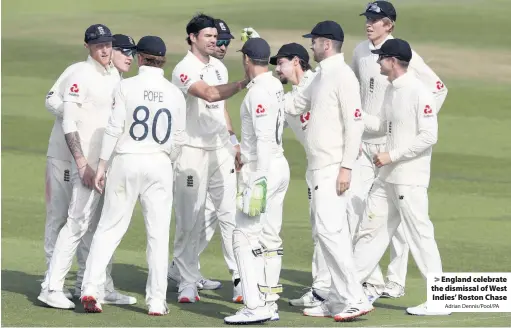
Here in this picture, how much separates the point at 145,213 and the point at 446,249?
3924mm

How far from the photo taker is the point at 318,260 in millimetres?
11055

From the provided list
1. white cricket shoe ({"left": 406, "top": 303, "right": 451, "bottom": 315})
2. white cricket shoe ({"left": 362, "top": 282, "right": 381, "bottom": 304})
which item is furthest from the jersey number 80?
white cricket shoe ({"left": 406, "top": 303, "right": 451, "bottom": 315})

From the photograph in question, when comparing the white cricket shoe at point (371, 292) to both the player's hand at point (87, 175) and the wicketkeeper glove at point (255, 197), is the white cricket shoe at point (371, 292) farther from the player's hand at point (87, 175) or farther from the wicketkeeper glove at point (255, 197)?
the player's hand at point (87, 175)

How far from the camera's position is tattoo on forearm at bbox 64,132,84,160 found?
10.4m

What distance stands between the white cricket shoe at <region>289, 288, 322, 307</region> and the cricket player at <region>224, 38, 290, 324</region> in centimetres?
69

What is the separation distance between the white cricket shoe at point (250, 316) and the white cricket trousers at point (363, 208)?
1463 mm

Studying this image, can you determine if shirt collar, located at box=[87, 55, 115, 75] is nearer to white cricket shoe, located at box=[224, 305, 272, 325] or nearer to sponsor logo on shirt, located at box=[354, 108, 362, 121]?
sponsor logo on shirt, located at box=[354, 108, 362, 121]

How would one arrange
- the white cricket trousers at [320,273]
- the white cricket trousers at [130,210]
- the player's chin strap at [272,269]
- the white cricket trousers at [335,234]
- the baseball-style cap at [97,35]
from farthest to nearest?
the white cricket trousers at [320,273] < the baseball-style cap at [97,35] < the player's chin strap at [272,269] < the white cricket trousers at [130,210] < the white cricket trousers at [335,234]

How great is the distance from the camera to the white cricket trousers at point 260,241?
9.82 meters

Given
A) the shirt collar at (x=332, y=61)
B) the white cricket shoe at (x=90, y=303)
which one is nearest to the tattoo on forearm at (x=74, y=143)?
the white cricket shoe at (x=90, y=303)

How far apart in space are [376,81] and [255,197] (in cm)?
229

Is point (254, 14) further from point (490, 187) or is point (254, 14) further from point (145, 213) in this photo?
point (145, 213)

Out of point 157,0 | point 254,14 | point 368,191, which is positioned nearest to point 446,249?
point 368,191

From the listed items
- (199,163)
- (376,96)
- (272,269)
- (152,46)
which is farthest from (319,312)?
(152,46)
